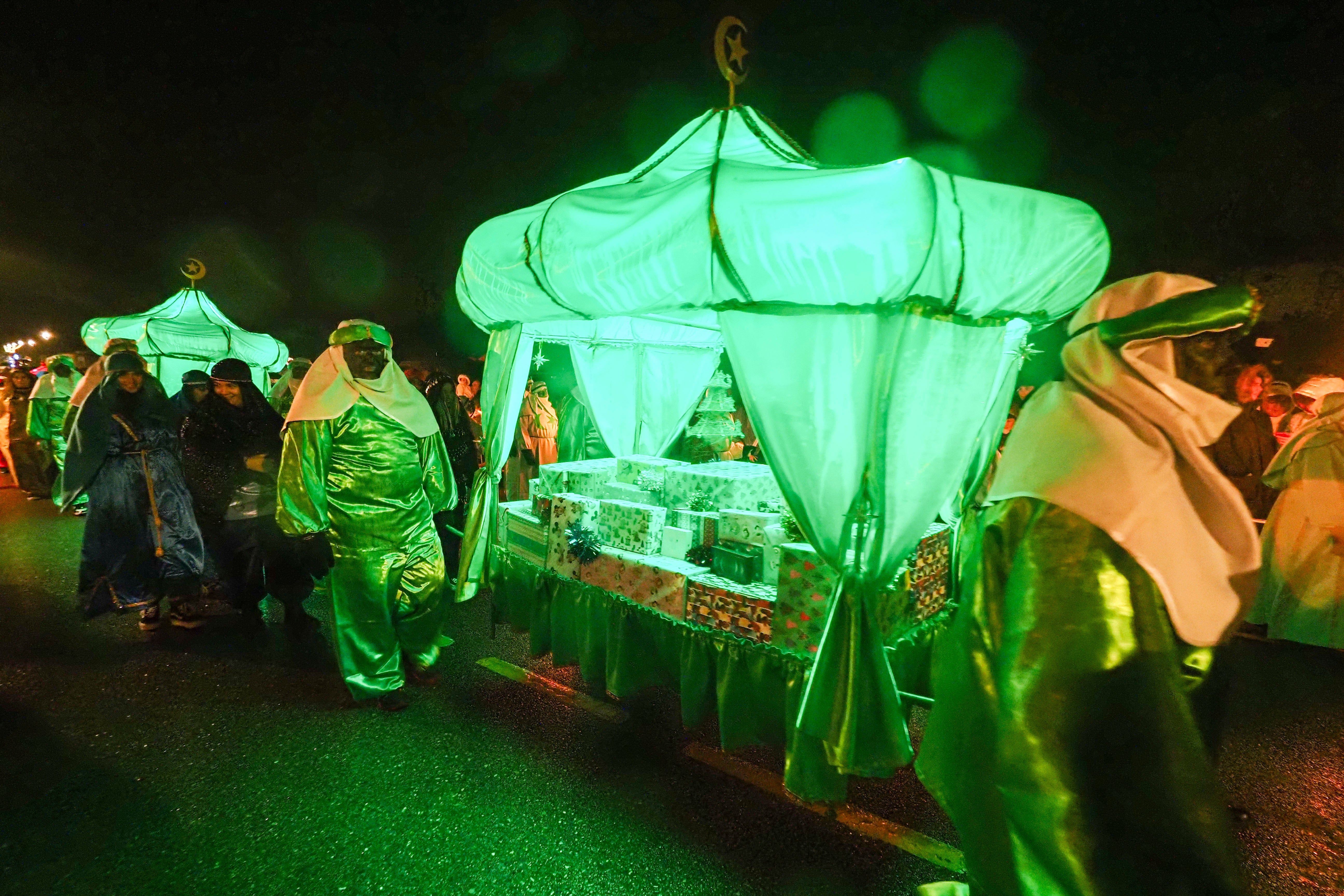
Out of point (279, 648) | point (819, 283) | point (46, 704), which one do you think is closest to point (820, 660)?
point (819, 283)

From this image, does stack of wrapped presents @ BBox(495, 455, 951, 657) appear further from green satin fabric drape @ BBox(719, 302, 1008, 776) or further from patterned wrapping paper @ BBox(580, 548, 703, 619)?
green satin fabric drape @ BBox(719, 302, 1008, 776)

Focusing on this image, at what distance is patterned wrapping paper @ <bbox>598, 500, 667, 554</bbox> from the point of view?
142 inches

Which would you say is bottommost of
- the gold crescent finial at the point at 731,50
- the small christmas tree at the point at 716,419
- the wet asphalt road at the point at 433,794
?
the wet asphalt road at the point at 433,794

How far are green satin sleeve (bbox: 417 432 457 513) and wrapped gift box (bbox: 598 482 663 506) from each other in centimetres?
115

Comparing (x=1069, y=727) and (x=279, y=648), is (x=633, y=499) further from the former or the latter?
(x=1069, y=727)

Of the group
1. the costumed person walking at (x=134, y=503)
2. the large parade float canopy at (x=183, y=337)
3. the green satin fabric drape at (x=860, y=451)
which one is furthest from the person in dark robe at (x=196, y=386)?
the green satin fabric drape at (x=860, y=451)

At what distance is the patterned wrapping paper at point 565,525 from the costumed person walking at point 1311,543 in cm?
490

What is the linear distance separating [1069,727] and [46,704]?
507cm

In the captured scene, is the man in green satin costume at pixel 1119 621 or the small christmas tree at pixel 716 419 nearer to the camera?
the man in green satin costume at pixel 1119 621

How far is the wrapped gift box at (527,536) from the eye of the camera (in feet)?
13.4

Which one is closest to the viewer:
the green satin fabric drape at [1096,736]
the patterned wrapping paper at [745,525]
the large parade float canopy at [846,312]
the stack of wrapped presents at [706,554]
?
the green satin fabric drape at [1096,736]

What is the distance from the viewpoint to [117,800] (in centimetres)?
269

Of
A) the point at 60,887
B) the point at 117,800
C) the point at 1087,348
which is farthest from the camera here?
the point at 117,800

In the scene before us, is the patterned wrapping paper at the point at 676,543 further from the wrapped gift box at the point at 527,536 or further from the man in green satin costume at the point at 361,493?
the man in green satin costume at the point at 361,493
